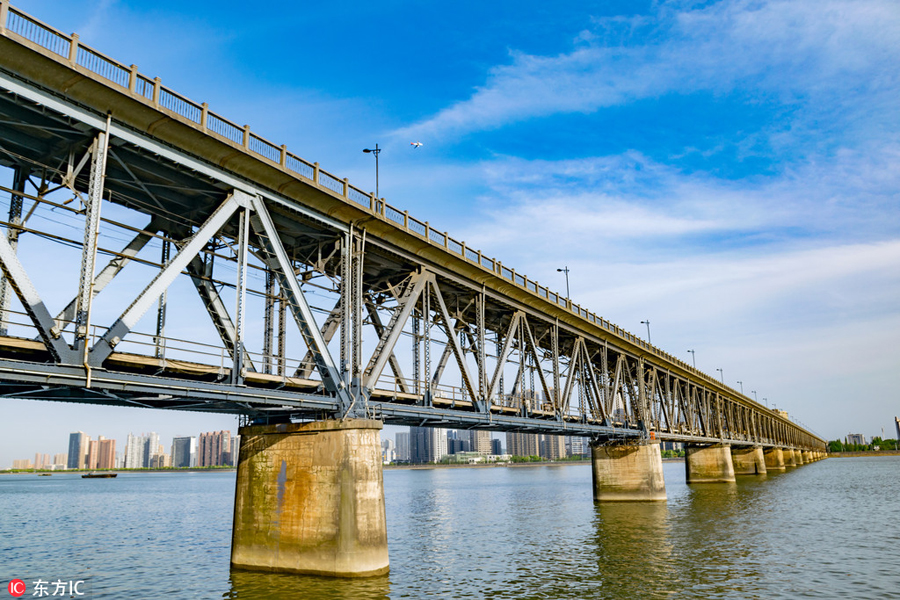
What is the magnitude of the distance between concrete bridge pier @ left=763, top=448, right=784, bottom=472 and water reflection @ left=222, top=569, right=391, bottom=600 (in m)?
143

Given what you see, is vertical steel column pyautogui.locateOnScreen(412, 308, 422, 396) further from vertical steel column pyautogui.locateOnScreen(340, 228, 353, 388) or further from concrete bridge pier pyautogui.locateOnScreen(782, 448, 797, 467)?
concrete bridge pier pyautogui.locateOnScreen(782, 448, 797, 467)

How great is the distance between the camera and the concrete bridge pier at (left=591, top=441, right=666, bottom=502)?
5562 centimetres

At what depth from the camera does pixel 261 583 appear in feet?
67.8

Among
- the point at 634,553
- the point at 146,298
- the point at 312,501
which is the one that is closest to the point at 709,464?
the point at 634,553

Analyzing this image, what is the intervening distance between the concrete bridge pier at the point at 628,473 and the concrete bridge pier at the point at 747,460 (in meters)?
65.5

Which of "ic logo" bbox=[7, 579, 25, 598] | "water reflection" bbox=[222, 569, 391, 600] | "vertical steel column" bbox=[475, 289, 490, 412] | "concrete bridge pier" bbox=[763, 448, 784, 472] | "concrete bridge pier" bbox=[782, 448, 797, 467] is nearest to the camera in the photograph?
"water reflection" bbox=[222, 569, 391, 600]

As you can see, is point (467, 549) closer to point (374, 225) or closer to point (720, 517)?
point (374, 225)

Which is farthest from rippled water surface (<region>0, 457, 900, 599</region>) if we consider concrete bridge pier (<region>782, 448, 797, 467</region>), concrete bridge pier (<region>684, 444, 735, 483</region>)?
concrete bridge pier (<region>782, 448, 797, 467</region>)

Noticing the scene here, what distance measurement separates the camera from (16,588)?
24.1 meters

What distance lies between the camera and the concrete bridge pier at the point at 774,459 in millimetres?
140175

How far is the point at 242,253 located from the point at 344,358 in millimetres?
6203

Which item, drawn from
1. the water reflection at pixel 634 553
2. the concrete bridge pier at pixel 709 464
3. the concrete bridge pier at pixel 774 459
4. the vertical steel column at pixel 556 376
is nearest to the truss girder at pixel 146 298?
the water reflection at pixel 634 553

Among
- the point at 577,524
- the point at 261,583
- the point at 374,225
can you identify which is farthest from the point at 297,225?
the point at 577,524

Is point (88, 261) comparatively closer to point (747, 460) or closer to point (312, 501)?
point (312, 501)
